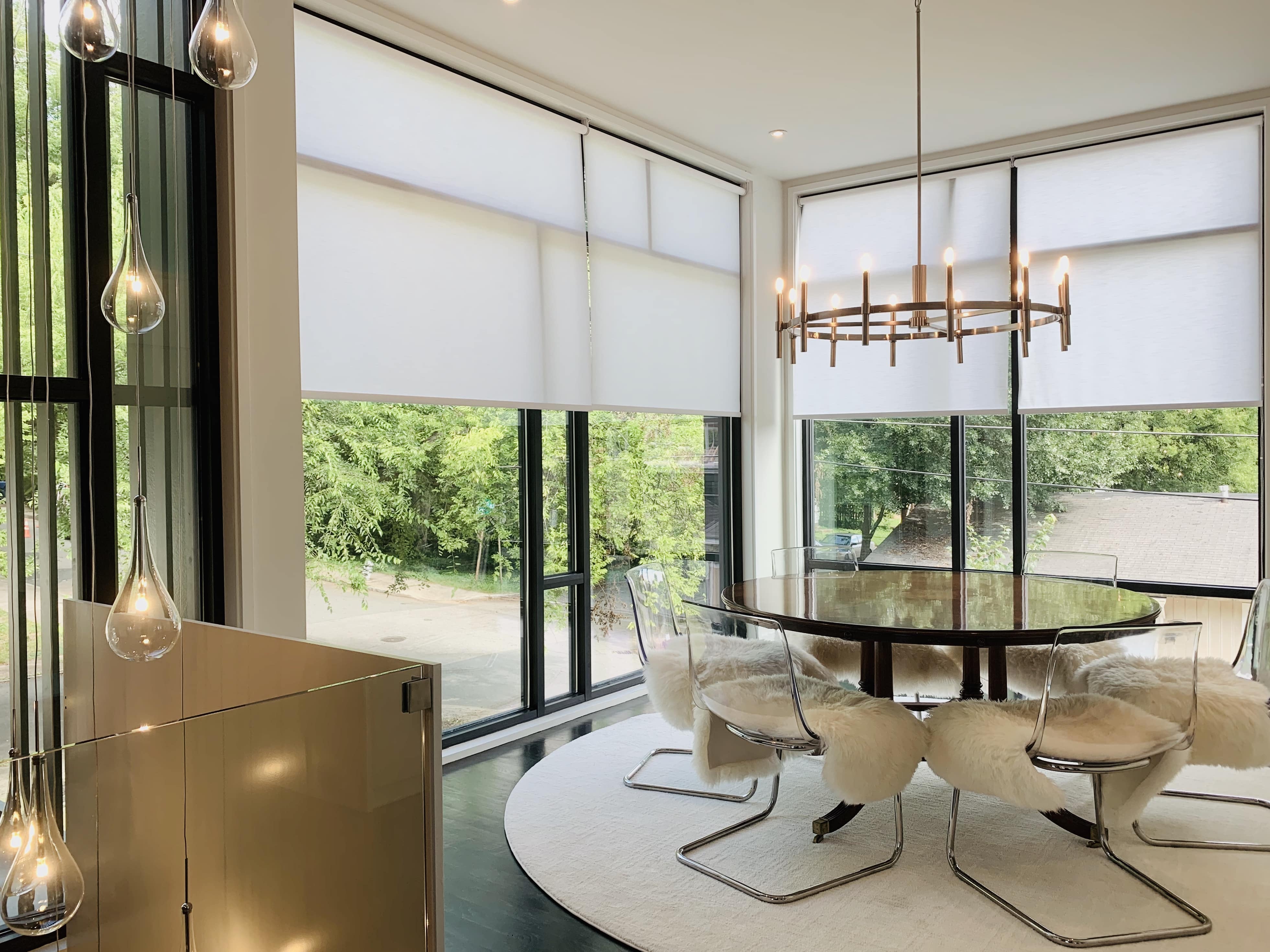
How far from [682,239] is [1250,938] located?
12.4 ft

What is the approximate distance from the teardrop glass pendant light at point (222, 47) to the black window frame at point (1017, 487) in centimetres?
387

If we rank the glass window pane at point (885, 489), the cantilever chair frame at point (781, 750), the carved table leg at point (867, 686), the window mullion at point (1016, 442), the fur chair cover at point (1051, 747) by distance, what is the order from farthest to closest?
1. the glass window pane at point (885, 489)
2. the window mullion at point (1016, 442)
3. the carved table leg at point (867, 686)
4. the cantilever chair frame at point (781, 750)
5. the fur chair cover at point (1051, 747)

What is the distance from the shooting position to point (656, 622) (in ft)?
11.3

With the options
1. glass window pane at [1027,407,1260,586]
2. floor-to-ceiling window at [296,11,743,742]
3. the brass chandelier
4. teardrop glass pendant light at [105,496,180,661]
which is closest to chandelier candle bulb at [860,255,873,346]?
the brass chandelier

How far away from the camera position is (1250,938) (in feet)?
7.73

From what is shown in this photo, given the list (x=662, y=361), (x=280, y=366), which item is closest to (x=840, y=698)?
(x=280, y=366)


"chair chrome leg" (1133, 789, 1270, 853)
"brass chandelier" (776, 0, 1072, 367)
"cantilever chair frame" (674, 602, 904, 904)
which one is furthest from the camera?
"chair chrome leg" (1133, 789, 1270, 853)

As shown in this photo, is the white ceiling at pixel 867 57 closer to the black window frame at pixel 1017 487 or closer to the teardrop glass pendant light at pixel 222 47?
the black window frame at pixel 1017 487

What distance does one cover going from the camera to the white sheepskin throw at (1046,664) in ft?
8.55

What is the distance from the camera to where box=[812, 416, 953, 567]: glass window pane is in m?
5.29

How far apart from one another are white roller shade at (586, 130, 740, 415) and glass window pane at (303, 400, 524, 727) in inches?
27.4

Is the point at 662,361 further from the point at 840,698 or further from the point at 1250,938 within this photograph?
the point at 1250,938

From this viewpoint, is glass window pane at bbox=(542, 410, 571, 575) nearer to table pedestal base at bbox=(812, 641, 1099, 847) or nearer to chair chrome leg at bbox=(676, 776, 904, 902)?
table pedestal base at bbox=(812, 641, 1099, 847)

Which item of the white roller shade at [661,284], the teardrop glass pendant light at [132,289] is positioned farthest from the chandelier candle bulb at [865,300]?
the teardrop glass pendant light at [132,289]
